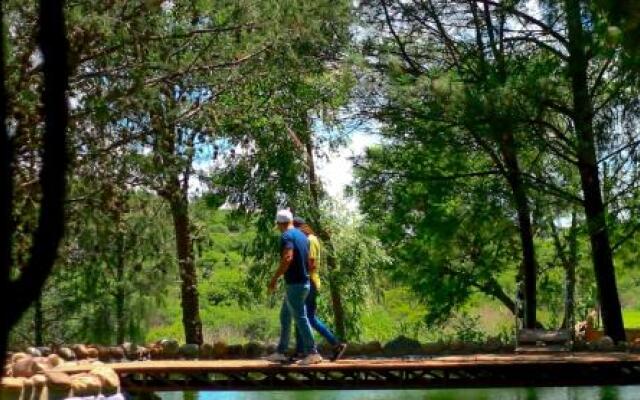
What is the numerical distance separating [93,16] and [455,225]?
6244 millimetres

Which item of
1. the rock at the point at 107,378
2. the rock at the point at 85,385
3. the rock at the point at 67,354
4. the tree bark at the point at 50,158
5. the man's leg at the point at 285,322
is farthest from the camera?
the rock at the point at 67,354

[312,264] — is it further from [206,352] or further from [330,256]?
[330,256]

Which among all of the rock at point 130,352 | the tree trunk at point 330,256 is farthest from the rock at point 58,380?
the tree trunk at point 330,256

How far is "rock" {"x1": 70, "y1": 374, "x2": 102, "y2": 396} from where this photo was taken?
8586 mm

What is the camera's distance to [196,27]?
1226 centimetres

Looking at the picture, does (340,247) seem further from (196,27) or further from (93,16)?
(93,16)

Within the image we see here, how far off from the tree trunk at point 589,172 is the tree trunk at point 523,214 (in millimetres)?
780

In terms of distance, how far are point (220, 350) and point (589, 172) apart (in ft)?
16.7

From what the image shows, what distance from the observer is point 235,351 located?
12.1 meters

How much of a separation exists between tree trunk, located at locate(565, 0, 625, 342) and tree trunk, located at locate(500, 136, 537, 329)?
78 cm

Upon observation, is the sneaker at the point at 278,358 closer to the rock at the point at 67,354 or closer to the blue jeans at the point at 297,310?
the blue jeans at the point at 297,310

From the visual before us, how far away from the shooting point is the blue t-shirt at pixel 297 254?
8930mm

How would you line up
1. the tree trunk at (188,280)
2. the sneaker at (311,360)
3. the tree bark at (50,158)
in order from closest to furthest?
the tree bark at (50,158), the sneaker at (311,360), the tree trunk at (188,280)

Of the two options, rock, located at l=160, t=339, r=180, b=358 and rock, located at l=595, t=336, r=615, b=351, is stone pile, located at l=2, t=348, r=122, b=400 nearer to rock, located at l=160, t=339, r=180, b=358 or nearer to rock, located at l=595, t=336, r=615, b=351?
rock, located at l=160, t=339, r=180, b=358
